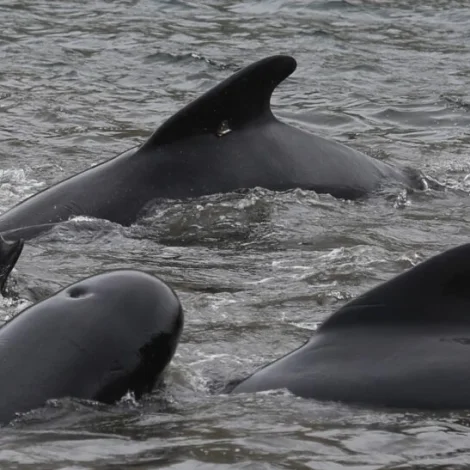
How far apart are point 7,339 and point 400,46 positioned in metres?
13.5

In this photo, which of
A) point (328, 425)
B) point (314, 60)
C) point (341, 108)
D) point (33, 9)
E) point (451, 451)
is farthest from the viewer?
point (33, 9)

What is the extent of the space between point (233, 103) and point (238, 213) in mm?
769

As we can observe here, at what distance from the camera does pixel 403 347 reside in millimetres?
5379

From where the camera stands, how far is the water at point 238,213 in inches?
199

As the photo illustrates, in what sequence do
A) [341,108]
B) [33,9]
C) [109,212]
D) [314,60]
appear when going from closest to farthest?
[109,212] < [341,108] < [314,60] < [33,9]

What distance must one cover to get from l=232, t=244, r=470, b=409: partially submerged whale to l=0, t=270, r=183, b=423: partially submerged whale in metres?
0.48

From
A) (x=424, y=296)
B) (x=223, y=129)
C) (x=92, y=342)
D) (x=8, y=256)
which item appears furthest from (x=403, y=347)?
(x=223, y=129)

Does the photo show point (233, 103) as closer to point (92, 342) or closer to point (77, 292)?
point (77, 292)

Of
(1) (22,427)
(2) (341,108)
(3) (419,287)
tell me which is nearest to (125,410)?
(1) (22,427)

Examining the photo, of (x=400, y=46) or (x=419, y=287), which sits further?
(x=400, y=46)

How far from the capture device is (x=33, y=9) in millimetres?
21406

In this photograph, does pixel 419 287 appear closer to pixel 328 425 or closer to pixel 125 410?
pixel 328 425

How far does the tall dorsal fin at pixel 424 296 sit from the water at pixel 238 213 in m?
0.38

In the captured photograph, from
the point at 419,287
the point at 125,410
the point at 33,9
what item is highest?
the point at 419,287
